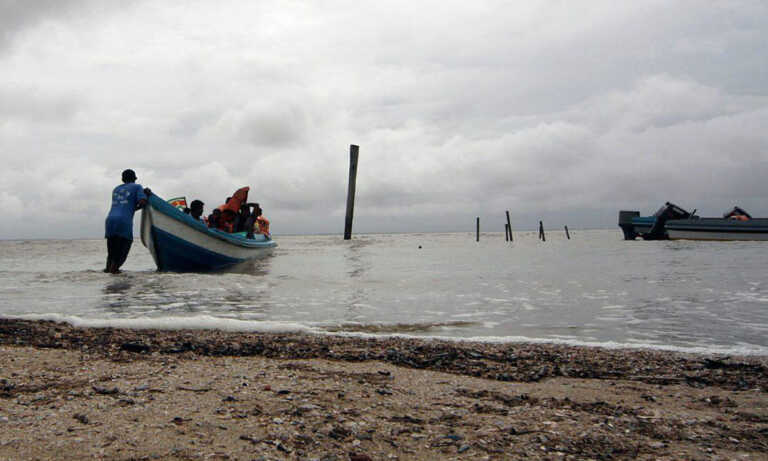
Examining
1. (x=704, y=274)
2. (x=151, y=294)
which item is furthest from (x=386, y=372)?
(x=704, y=274)

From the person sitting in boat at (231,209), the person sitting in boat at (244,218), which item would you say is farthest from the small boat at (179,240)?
the person sitting in boat at (244,218)

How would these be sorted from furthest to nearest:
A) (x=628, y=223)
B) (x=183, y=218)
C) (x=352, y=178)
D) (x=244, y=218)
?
(x=628, y=223)
(x=352, y=178)
(x=244, y=218)
(x=183, y=218)

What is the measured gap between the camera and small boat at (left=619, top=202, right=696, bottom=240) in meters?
32.8

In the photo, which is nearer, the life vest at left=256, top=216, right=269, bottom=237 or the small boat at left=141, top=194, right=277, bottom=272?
the small boat at left=141, top=194, right=277, bottom=272

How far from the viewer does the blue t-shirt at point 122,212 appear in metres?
11.1

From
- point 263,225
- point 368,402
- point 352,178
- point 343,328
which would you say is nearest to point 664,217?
point 352,178

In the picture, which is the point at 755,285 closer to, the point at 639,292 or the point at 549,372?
the point at 639,292

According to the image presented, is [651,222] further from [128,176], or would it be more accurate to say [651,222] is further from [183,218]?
[128,176]

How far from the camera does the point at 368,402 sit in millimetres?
2777

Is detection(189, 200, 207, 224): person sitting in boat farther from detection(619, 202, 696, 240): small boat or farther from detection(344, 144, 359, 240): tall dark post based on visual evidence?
detection(619, 202, 696, 240): small boat

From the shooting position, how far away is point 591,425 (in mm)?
2482

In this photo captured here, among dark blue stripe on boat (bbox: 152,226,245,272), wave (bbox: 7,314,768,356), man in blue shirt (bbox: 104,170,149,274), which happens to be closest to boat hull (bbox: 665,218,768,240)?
dark blue stripe on boat (bbox: 152,226,245,272)

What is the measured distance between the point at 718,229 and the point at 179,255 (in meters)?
30.7

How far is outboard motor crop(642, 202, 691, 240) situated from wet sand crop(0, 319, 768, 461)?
32310 mm
